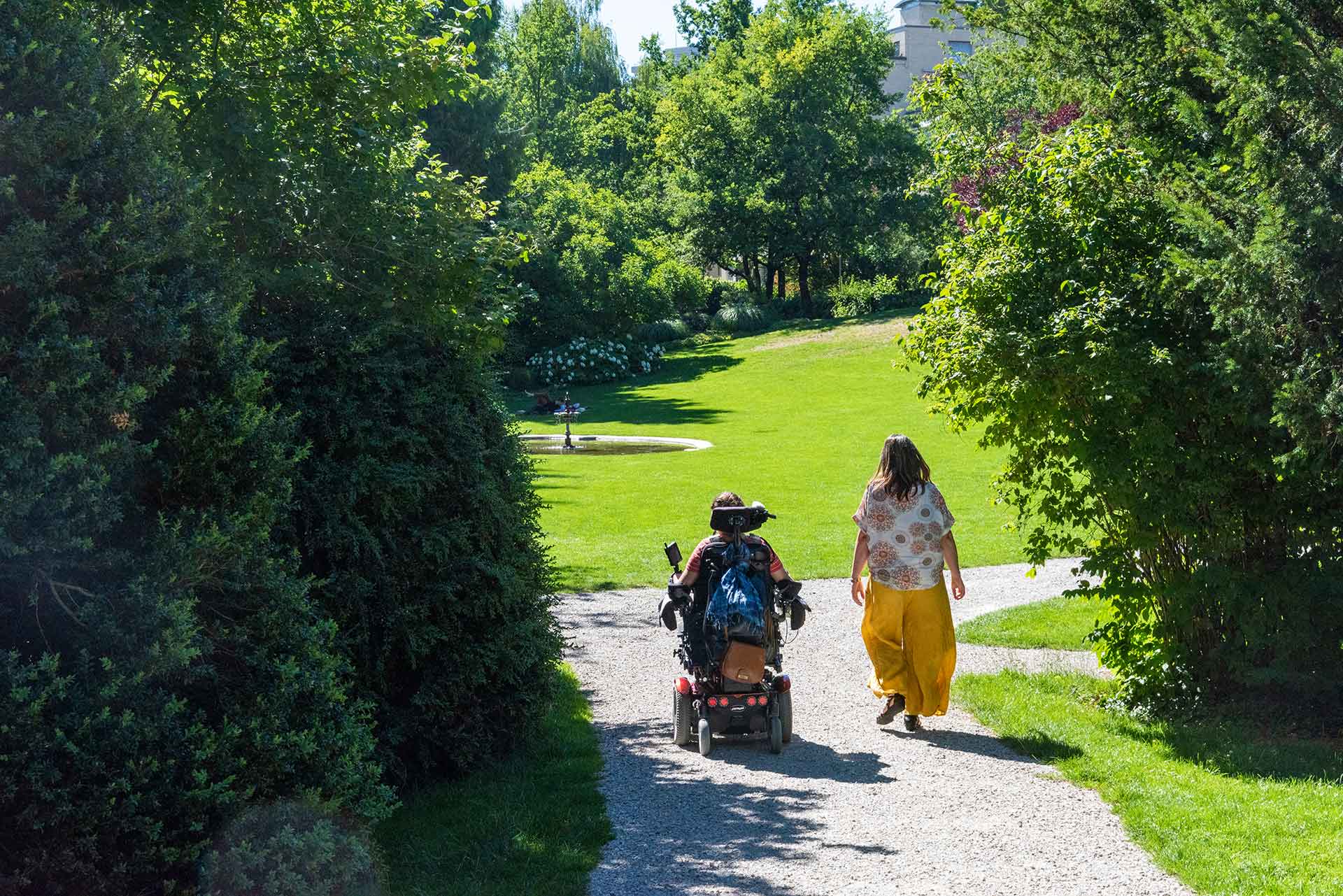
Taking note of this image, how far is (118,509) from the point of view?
13.6 feet

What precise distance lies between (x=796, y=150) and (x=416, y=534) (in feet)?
157

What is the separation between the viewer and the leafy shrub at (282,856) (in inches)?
166

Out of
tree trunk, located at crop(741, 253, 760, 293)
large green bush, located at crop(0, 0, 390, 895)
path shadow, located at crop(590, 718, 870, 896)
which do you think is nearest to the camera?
large green bush, located at crop(0, 0, 390, 895)

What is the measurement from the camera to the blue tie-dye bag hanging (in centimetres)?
720

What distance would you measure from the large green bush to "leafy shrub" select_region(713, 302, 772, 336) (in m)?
46.7

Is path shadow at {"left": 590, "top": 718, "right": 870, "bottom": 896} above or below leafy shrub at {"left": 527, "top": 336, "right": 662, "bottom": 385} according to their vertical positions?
below

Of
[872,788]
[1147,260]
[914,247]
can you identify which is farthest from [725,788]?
[914,247]

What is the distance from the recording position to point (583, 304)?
4366 cm

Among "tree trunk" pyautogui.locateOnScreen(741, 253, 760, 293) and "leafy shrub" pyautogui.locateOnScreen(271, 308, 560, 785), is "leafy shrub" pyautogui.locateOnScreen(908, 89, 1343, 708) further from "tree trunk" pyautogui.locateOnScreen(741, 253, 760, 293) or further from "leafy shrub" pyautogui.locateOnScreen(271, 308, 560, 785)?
"tree trunk" pyautogui.locateOnScreen(741, 253, 760, 293)

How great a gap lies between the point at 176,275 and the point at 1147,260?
592 cm

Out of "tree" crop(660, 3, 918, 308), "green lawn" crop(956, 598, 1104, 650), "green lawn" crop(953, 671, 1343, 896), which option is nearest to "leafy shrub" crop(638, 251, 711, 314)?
"tree" crop(660, 3, 918, 308)

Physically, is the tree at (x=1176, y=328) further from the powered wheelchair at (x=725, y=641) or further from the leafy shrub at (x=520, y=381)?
the leafy shrub at (x=520, y=381)

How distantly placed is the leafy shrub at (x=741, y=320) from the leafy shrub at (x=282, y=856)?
46748 mm

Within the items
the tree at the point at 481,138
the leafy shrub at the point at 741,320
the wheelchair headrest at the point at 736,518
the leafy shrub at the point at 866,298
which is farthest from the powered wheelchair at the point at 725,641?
the leafy shrub at the point at 866,298
